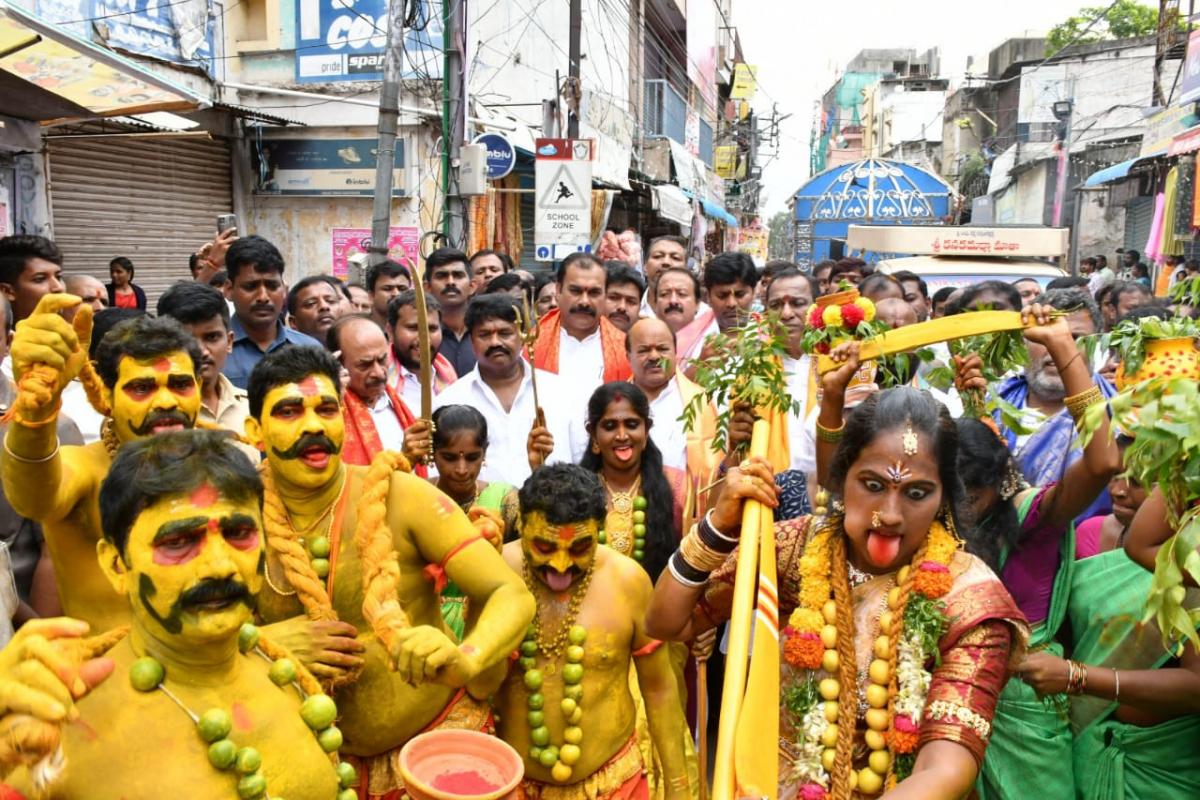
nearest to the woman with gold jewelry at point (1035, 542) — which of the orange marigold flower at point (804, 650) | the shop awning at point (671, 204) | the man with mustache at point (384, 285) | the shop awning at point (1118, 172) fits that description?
the orange marigold flower at point (804, 650)

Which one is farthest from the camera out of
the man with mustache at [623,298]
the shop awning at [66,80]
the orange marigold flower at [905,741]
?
the man with mustache at [623,298]

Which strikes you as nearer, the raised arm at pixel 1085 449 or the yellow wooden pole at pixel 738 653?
the yellow wooden pole at pixel 738 653

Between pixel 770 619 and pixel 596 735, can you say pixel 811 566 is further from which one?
pixel 596 735

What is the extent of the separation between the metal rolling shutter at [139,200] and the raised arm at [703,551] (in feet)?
33.4

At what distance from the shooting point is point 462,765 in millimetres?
2406

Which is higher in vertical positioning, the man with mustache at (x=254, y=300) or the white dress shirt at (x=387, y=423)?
the man with mustache at (x=254, y=300)

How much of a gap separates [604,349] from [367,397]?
181 cm

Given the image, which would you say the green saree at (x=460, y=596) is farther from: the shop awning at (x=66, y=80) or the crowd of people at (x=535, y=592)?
the shop awning at (x=66, y=80)

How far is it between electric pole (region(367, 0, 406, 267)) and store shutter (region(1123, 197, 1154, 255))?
16438 mm

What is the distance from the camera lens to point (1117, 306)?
7.68 meters

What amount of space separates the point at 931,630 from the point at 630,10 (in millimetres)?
22263

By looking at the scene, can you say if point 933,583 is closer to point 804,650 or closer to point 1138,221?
point 804,650

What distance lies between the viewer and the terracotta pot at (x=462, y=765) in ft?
7.58

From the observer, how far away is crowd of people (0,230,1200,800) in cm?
200
